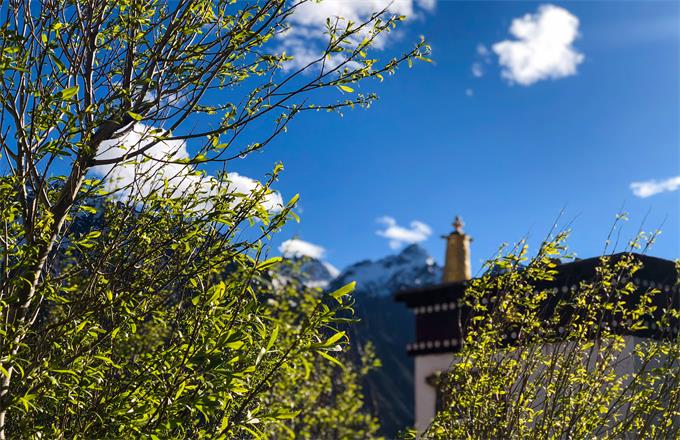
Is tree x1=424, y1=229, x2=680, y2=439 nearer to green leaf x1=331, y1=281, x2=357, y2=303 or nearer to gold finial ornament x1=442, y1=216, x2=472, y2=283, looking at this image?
green leaf x1=331, y1=281, x2=357, y2=303

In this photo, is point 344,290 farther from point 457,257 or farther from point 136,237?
point 457,257

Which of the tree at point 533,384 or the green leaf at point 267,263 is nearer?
the green leaf at point 267,263

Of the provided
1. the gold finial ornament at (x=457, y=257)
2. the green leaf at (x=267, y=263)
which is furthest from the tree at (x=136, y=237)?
the gold finial ornament at (x=457, y=257)

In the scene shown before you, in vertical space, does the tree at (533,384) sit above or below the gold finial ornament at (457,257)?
below

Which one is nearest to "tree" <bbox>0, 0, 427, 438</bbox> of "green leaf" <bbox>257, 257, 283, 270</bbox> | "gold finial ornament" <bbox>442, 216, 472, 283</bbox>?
"green leaf" <bbox>257, 257, 283, 270</bbox>

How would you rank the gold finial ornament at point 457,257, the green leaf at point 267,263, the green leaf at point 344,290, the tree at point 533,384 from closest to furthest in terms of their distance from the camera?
the green leaf at point 344,290, the green leaf at point 267,263, the tree at point 533,384, the gold finial ornament at point 457,257

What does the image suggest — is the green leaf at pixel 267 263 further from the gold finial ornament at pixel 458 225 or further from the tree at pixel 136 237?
the gold finial ornament at pixel 458 225

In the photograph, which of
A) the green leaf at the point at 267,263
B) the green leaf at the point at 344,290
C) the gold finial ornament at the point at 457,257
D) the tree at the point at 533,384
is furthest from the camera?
the gold finial ornament at the point at 457,257

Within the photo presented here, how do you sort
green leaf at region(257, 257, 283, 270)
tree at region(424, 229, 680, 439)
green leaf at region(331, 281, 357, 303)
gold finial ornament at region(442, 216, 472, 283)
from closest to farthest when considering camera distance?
green leaf at region(331, 281, 357, 303) < green leaf at region(257, 257, 283, 270) < tree at region(424, 229, 680, 439) < gold finial ornament at region(442, 216, 472, 283)

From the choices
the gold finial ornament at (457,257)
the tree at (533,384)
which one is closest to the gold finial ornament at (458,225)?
the gold finial ornament at (457,257)

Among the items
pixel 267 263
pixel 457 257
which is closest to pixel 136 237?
pixel 267 263

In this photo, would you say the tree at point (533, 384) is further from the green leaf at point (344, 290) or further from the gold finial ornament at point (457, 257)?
the gold finial ornament at point (457, 257)

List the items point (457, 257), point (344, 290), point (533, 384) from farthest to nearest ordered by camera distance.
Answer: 1. point (457, 257)
2. point (533, 384)
3. point (344, 290)

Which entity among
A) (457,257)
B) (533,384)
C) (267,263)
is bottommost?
(533,384)
